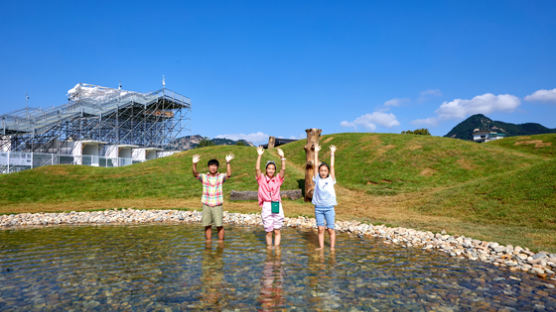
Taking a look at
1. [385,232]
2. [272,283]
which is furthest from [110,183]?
[272,283]

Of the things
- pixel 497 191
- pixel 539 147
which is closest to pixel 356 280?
pixel 497 191

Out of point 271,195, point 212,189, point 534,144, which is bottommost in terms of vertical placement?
point 271,195

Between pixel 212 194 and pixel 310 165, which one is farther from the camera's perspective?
pixel 310 165

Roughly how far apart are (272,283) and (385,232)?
20.9 feet

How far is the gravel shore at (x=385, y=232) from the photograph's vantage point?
7332 mm

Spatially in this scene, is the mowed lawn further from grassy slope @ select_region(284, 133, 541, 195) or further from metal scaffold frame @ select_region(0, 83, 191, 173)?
metal scaffold frame @ select_region(0, 83, 191, 173)

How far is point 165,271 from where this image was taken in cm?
655

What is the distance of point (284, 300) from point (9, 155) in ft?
140

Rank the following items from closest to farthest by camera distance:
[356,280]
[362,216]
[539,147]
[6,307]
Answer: [6,307]
[356,280]
[362,216]
[539,147]

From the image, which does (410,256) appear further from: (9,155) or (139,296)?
(9,155)

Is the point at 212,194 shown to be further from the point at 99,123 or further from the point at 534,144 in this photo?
the point at 99,123

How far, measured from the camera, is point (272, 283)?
591 cm

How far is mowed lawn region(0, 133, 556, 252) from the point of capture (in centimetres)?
1314

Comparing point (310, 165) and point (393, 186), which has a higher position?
point (310, 165)
